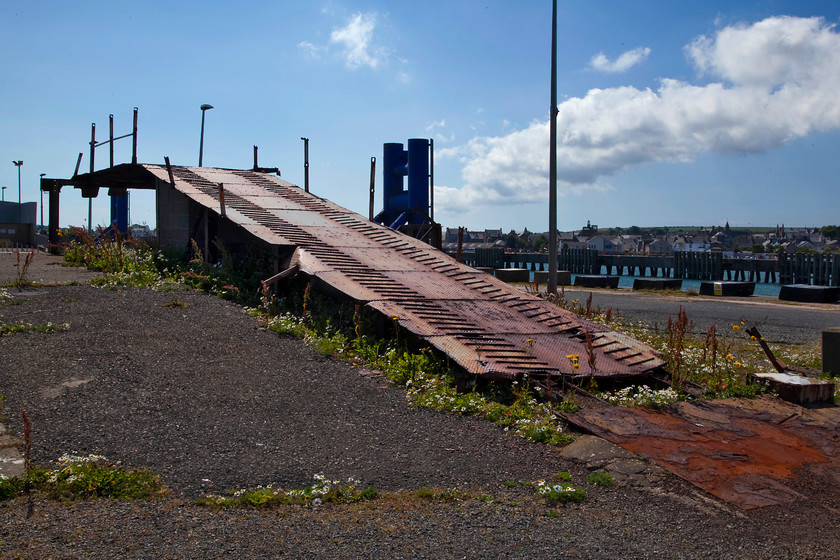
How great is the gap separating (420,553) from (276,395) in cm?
301

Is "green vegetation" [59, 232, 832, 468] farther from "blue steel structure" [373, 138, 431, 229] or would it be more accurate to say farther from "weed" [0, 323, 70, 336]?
"blue steel structure" [373, 138, 431, 229]

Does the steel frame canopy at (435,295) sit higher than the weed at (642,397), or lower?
higher

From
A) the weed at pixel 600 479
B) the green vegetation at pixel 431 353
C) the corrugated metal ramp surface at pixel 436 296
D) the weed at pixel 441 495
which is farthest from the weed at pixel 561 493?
the corrugated metal ramp surface at pixel 436 296

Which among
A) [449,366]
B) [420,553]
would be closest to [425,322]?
[449,366]

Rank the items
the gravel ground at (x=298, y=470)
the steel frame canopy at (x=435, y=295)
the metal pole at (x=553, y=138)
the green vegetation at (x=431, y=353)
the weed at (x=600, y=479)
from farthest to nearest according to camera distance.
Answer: the metal pole at (x=553, y=138) < the steel frame canopy at (x=435, y=295) < the green vegetation at (x=431, y=353) < the weed at (x=600, y=479) < the gravel ground at (x=298, y=470)

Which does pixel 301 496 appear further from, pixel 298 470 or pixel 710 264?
pixel 710 264

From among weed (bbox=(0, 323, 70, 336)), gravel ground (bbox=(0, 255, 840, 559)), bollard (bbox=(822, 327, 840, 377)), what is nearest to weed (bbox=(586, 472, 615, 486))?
gravel ground (bbox=(0, 255, 840, 559))

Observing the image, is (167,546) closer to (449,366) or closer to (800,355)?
(449,366)

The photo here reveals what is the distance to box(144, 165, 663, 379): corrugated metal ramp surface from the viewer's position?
731cm

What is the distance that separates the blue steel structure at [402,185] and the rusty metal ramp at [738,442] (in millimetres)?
9993

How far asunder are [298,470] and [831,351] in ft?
23.2

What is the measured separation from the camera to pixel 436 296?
9242 millimetres

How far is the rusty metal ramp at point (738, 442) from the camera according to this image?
473cm

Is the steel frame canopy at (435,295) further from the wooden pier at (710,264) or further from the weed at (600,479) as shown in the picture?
the wooden pier at (710,264)
